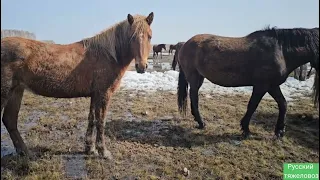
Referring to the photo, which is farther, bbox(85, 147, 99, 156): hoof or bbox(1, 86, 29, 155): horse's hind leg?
bbox(85, 147, 99, 156): hoof

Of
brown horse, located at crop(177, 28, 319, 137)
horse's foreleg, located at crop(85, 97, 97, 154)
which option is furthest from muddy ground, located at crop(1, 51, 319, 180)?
brown horse, located at crop(177, 28, 319, 137)

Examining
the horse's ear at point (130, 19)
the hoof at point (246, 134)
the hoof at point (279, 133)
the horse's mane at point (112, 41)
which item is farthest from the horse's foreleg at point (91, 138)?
the hoof at point (279, 133)

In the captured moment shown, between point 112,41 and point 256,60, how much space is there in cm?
251

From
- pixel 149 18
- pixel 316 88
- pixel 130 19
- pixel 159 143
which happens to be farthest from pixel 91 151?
pixel 316 88

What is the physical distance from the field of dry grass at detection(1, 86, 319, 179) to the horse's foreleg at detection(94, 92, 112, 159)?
0.49 ft

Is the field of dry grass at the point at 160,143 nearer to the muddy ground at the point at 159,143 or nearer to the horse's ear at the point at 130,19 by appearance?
the muddy ground at the point at 159,143

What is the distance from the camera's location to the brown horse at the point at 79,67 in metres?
2.90

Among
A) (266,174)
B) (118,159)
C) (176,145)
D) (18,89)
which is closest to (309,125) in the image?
(266,174)

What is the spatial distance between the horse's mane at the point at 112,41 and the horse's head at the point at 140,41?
0.15 feet

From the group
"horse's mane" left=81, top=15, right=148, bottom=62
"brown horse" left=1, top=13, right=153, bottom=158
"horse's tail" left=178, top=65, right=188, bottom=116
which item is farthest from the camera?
"horse's tail" left=178, top=65, right=188, bottom=116

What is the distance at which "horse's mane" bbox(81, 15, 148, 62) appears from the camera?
3.37 meters

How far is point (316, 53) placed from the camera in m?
3.97

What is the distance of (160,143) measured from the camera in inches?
158

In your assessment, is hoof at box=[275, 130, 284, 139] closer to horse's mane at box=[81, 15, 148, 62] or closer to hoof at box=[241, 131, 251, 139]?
hoof at box=[241, 131, 251, 139]
